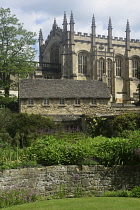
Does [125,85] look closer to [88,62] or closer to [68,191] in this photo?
[88,62]

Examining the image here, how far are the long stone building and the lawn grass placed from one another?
162 feet

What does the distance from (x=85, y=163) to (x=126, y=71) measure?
2357 inches

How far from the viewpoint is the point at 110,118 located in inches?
1183

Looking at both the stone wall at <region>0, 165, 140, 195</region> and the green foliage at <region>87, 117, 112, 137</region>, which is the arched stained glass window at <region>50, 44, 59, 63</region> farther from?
the stone wall at <region>0, 165, 140, 195</region>

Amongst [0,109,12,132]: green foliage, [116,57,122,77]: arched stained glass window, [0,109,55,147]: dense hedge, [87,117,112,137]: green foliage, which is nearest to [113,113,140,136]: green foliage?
[87,117,112,137]: green foliage

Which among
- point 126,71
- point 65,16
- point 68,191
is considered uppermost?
point 65,16

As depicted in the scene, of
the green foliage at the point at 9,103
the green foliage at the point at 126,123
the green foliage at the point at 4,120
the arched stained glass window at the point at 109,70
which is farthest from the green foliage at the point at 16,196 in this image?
the arched stained glass window at the point at 109,70

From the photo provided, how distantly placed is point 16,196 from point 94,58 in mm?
57067

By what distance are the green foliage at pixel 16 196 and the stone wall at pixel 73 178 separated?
0.90ft

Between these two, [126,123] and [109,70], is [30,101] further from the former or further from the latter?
[109,70]

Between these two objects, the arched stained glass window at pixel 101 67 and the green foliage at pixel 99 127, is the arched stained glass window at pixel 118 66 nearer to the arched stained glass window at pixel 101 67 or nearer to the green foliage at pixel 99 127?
the arched stained glass window at pixel 101 67

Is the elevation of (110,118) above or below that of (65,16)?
below

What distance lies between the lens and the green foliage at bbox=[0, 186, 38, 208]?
12.3 meters

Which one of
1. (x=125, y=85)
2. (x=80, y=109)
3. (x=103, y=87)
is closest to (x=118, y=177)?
(x=80, y=109)
